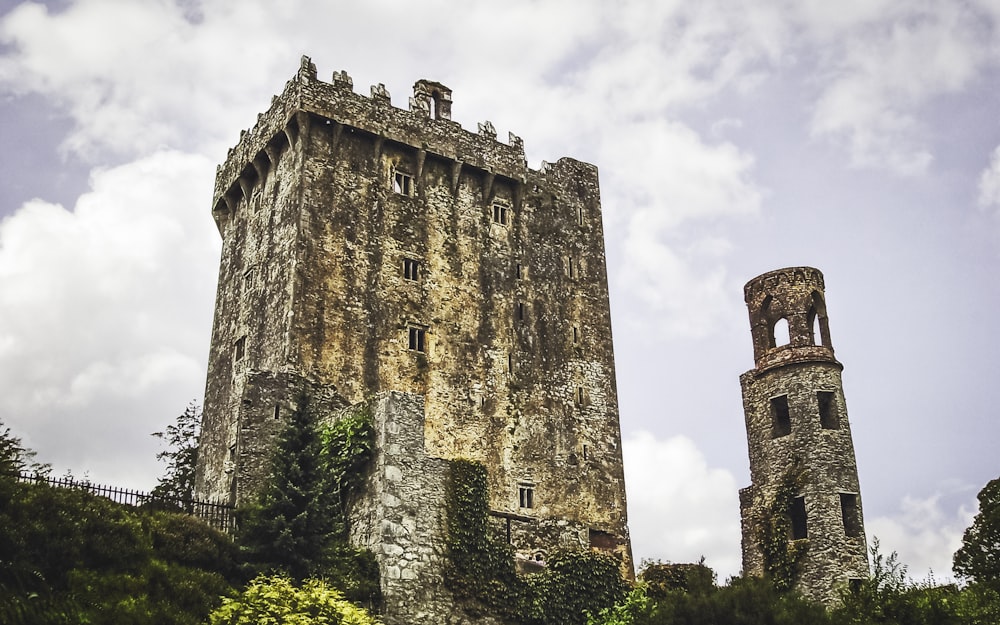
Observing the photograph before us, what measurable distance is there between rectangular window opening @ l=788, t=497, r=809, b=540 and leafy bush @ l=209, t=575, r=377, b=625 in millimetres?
18227

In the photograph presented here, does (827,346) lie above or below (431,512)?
above

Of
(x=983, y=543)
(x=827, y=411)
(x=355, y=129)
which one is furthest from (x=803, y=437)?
(x=355, y=129)

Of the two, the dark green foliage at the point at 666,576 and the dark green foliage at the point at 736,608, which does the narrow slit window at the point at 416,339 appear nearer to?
the dark green foliage at the point at 666,576

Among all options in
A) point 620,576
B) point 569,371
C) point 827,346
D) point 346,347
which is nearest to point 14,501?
point 346,347

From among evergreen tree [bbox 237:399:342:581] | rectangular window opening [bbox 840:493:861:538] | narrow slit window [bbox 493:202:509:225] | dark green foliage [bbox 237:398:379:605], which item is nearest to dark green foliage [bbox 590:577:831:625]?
dark green foliage [bbox 237:398:379:605]

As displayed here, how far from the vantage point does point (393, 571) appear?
2798 centimetres

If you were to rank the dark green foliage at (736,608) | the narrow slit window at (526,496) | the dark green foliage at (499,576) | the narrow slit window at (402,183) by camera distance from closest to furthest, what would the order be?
1. the dark green foliage at (736,608)
2. the dark green foliage at (499,576)
3. the narrow slit window at (526,496)
4. the narrow slit window at (402,183)

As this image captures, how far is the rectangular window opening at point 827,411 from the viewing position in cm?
3822

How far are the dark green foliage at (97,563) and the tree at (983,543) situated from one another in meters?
29.3

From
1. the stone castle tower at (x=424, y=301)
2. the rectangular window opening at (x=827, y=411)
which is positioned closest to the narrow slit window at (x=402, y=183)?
the stone castle tower at (x=424, y=301)

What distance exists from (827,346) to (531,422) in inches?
428

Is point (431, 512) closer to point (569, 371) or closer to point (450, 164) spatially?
point (569, 371)

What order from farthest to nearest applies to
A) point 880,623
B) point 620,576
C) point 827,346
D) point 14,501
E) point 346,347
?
point 827,346, point 346,347, point 620,576, point 880,623, point 14,501

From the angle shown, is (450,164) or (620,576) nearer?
(620,576)
